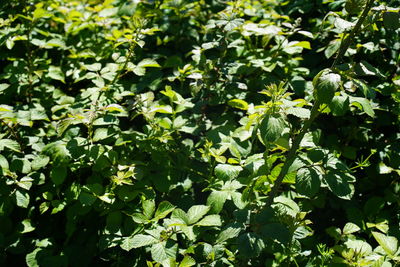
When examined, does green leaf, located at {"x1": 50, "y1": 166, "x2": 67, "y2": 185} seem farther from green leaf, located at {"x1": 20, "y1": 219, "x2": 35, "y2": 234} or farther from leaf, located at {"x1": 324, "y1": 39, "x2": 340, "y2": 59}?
leaf, located at {"x1": 324, "y1": 39, "x2": 340, "y2": 59}

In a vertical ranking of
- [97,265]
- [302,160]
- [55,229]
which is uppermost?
[302,160]

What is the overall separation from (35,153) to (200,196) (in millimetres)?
925

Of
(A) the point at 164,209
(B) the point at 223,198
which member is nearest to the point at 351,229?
(B) the point at 223,198

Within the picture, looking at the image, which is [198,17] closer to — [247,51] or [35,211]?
[247,51]

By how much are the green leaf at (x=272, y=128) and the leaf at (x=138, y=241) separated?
2.11 feet

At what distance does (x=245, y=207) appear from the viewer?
179cm

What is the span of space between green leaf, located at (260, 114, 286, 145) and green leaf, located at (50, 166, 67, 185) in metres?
1.03

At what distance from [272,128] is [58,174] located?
109cm

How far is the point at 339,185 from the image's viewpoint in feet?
5.40

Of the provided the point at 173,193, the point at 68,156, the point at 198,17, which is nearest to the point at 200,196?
the point at 173,193

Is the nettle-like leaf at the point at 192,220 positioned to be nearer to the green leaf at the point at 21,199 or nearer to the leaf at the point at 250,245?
the leaf at the point at 250,245

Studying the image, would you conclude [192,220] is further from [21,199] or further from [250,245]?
[21,199]

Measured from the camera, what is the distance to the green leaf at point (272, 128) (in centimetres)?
149

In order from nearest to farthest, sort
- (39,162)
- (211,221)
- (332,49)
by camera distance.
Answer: (211,221)
(39,162)
(332,49)
